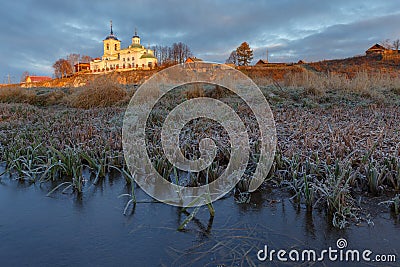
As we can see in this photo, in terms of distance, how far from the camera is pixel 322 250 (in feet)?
5.35

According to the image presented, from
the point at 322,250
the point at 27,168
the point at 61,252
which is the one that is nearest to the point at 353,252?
the point at 322,250

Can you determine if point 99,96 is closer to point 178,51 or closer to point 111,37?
point 178,51

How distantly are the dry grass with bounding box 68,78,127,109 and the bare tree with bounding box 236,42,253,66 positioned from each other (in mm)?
35841

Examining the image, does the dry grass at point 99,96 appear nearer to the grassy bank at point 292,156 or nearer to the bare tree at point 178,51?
the grassy bank at point 292,156

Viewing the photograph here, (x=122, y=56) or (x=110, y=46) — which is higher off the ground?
(x=110, y=46)

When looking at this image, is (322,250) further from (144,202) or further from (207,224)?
(144,202)

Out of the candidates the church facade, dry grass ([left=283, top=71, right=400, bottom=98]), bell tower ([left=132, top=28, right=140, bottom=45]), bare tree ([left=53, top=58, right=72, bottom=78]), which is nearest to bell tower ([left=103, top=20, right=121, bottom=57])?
the church facade

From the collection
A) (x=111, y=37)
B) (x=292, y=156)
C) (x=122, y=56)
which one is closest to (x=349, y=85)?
(x=292, y=156)

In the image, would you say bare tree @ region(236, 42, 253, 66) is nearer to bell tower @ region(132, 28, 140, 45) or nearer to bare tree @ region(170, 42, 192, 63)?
bare tree @ region(170, 42, 192, 63)

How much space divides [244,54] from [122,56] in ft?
117

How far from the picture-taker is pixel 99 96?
8.49m

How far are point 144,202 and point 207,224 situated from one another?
618 millimetres

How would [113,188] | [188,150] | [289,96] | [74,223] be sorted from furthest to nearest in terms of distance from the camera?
1. [289,96]
2. [188,150]
3. [113,188]
4. [74,223]

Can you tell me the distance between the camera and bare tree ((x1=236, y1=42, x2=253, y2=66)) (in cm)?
4234
